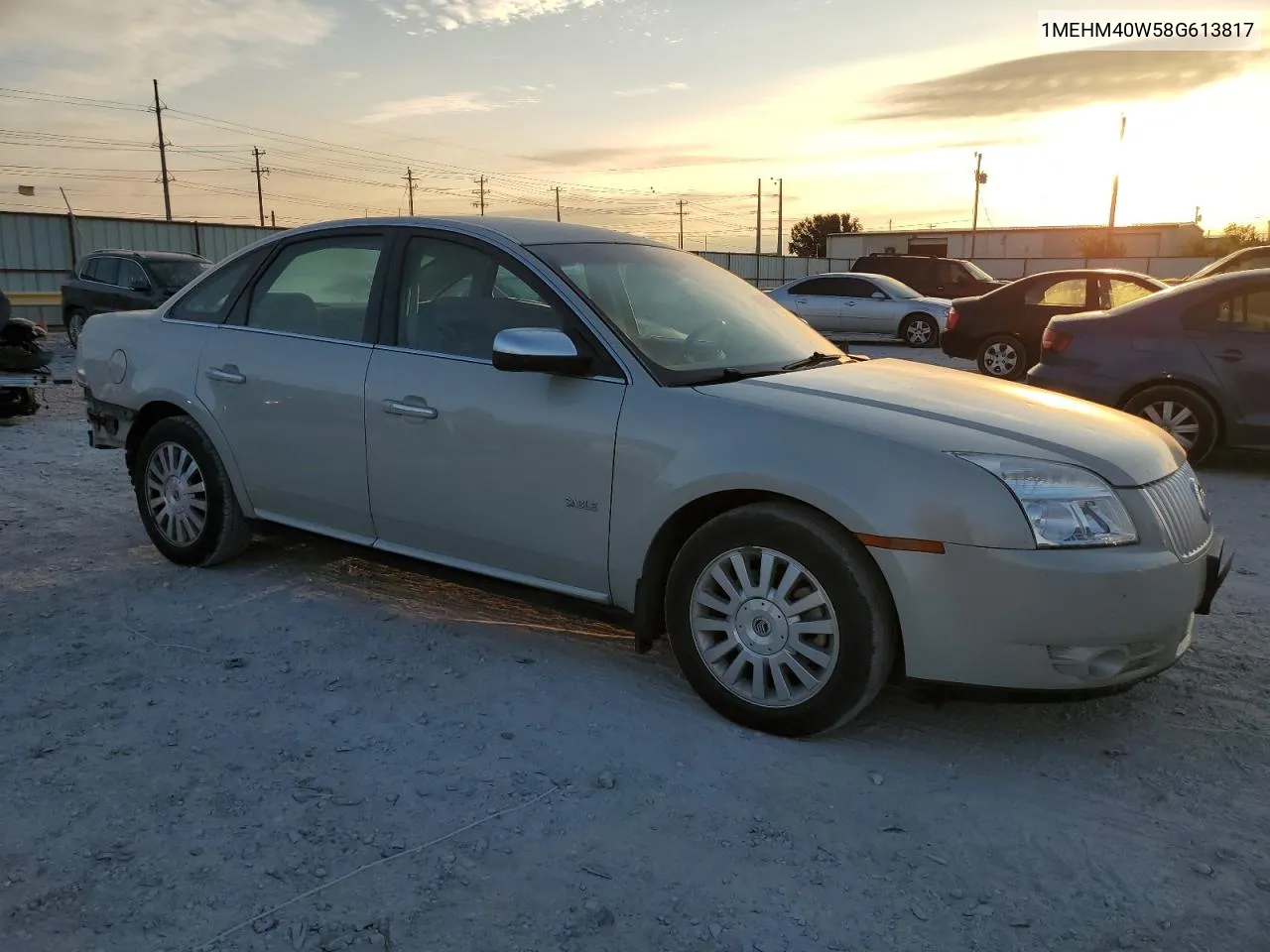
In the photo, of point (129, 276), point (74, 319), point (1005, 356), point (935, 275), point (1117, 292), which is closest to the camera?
point (1117, 292)

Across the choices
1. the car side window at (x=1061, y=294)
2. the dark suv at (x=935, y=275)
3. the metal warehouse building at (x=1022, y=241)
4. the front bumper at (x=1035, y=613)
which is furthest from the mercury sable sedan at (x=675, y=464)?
the metal warehouse building at (x=1022, y=241)

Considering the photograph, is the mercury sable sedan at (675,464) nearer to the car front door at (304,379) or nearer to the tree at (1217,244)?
the car front door at (304,379)

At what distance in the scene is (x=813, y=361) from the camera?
4.09 meters

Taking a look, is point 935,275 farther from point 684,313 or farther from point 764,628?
point 764,628

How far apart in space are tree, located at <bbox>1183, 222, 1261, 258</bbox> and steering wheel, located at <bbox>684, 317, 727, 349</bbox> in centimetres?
6357

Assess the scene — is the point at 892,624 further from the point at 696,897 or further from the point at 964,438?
the point at 696,897

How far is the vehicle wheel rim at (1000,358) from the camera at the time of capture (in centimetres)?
1373

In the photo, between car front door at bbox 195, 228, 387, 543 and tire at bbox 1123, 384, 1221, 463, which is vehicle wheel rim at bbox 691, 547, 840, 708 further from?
tire at bbox 1123, 384, 1221, 463

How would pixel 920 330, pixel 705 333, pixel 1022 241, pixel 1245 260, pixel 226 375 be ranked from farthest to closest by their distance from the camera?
1. pixel 1022 241
2. pixel 920 330
3. pixel 1245 260
4. pixel 226 375
5. pixel 705 333

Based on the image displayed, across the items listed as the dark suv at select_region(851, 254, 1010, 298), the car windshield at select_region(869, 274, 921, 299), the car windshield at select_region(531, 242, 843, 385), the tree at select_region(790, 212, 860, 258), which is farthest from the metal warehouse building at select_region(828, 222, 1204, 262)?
the car windshield at select_region(531, 242, 843, 385)

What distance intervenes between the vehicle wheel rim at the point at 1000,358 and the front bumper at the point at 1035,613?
1131 cm

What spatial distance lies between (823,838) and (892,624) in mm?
699

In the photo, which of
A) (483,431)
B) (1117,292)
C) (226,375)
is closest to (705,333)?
(483,431)

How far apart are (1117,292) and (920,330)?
21.2ft
